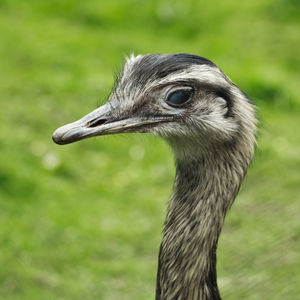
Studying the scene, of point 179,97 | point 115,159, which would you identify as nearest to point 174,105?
point 179,97

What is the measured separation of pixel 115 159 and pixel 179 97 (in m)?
2.85

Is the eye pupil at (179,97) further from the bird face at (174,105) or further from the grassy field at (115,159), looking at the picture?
the grassy field at (115,159)

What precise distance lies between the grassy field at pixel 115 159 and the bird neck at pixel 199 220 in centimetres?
34

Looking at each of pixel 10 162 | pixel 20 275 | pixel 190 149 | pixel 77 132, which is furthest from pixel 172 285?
pixel 10 162

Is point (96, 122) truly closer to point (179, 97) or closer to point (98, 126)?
point (98, 126)

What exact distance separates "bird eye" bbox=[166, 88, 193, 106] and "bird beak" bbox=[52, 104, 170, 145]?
0.23 feet

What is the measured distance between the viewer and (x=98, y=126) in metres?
2.48

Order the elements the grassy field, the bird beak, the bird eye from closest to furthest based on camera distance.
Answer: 1. the bird beak
2. the bird eye
3. the grassy field

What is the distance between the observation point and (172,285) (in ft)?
8.40

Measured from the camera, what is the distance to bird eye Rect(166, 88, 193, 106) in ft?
8.23

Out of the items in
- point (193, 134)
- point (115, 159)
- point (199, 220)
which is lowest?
point (199, 220)

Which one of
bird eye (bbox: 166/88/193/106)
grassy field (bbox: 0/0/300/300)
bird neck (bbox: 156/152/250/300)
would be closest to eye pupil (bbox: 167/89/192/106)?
bird eye (bbox: 166/88/193/106)

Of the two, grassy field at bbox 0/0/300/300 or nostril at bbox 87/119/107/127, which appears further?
grassy field at bbox 0/0/300/300

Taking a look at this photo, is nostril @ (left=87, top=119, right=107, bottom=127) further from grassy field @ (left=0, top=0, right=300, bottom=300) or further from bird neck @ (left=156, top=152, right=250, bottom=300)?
grassy field @ (left=0, top=0, right=300, bottom=300)
